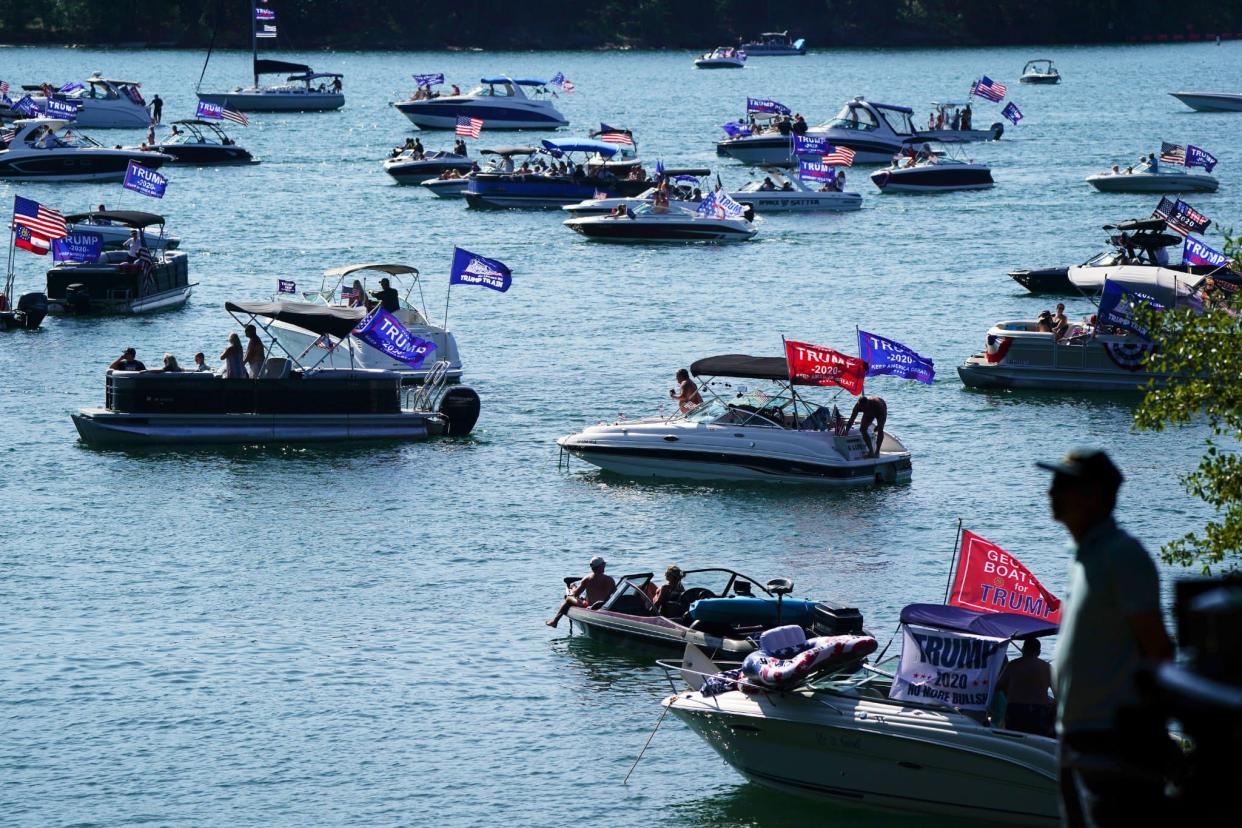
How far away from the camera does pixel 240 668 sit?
88.0ft

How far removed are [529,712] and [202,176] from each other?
3208 inches

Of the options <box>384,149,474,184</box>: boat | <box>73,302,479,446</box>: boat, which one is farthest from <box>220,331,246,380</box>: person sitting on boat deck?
<box>384,149,474,184</box>: boat

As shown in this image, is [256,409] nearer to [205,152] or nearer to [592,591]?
[592,591]

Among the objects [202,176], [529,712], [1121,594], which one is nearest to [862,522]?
[529,712]

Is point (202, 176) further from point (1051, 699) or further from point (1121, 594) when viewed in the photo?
point (1121, 594)

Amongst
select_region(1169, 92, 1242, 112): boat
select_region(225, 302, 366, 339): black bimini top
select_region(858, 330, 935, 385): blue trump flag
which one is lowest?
select_region(225, 302, 366, 339): black bimini top

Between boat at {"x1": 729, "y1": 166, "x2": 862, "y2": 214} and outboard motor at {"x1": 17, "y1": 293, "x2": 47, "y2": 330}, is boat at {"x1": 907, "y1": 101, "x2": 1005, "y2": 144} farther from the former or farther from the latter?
outboard motor at {"x1": 17, "y1": 293, "x2": 47, "y2": 330}

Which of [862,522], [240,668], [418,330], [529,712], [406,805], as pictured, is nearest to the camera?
[406,805]

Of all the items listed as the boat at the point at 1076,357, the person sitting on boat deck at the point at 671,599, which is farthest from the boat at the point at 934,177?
the person sitting on boat deck at the point at 671,599

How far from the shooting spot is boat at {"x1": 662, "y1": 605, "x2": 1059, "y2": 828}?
19656mm

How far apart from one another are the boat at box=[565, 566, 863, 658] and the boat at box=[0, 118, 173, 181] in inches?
2818

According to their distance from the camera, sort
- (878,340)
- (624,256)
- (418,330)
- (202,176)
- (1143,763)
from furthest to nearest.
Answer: (202,176) → (624,256) → (418,330) → (878,340) → (1143,763)

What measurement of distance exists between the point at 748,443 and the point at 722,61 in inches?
6297

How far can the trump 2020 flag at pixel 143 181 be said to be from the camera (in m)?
62.9
